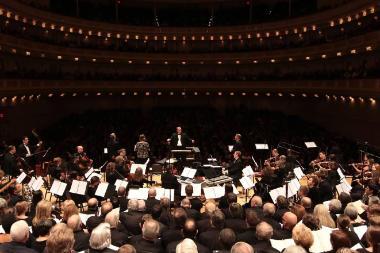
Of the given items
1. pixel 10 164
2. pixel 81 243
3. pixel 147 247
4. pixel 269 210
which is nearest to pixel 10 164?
pixel 10 164

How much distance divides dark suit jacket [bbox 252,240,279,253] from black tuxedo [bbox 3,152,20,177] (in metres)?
12.2

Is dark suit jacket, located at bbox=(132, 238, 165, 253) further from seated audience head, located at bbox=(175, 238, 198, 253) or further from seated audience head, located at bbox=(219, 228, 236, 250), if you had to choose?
seated audience head, located at bbox=(219, 228, 236, 250)

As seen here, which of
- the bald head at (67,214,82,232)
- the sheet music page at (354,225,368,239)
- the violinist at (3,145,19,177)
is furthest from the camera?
the violinist at (3,145,19,177)

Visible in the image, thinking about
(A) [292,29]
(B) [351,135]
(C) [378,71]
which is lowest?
(B) [351,135]

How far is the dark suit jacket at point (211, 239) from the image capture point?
8.05 metres

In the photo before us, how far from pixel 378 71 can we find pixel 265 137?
7.76 meters

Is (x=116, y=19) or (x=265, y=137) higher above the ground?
(x=116, y=19)

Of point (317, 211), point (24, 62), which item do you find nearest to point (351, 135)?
point (317, 211)

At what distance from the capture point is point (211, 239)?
8.08 m

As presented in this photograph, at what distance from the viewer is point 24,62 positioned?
1236 inches

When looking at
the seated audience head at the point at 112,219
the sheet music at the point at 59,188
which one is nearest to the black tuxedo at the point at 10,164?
the sheet music at the point at 59,188

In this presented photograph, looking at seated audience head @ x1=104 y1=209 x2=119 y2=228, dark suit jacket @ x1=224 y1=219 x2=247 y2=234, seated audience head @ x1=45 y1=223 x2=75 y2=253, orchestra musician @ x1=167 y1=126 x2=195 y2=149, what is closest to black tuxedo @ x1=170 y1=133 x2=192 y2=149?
orchestra musician @ x1=167 y1=126 x2=195 y2=149

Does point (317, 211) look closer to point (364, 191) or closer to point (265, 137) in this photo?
point (364, 191)

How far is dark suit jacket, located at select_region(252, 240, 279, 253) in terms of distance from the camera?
7.18 metres
